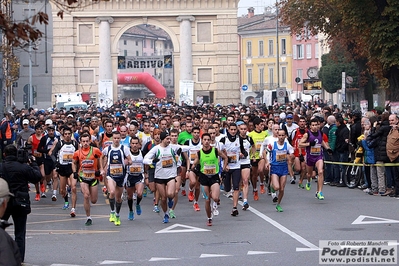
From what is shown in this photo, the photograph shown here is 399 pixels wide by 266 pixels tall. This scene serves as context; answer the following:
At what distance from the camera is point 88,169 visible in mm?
18359

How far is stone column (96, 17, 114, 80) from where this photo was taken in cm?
7019

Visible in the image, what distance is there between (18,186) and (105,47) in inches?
2271

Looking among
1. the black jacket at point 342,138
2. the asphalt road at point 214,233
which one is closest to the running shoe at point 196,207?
the asphalt road at point 214,233

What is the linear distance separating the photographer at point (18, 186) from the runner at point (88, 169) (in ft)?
14.9

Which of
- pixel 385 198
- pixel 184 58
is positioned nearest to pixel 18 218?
pixel 385 198

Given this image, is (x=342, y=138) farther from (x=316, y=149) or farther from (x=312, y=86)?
(x=312, y=86)

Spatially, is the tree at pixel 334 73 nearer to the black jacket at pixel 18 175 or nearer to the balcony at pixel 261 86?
the balcony at pixel 261 86

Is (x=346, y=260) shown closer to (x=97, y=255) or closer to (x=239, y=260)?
(x=239, y=260)

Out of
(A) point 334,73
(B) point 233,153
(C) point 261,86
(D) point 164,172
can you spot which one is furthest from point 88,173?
(C) point 261,86

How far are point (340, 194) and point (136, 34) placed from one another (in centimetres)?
13041

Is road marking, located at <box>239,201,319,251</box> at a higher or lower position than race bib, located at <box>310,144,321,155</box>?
lower

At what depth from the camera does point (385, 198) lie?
21938 mm

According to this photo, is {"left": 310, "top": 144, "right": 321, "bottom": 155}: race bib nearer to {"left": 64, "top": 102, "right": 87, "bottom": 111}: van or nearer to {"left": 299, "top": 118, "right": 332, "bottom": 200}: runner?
{"left": 299, "top": 118, "right": 332, "bottom": 200}: runner

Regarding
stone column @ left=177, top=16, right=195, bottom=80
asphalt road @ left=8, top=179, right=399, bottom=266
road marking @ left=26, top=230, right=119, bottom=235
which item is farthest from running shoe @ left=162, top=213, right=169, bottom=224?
stone column @ left=177, top=16, right=195, bottom=80
